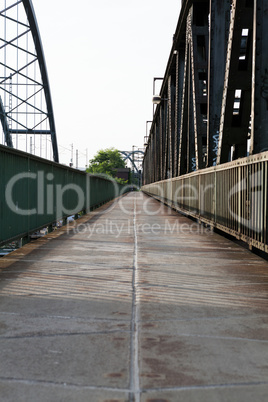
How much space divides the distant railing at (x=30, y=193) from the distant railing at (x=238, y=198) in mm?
3436

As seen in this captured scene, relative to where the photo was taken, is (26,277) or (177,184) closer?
(26,277)

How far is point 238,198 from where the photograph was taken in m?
6.88

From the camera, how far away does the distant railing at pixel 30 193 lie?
6.39 m

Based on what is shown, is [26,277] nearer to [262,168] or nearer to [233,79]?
A: [262,168]

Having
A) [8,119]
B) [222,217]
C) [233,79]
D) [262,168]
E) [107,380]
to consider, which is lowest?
[107,380]

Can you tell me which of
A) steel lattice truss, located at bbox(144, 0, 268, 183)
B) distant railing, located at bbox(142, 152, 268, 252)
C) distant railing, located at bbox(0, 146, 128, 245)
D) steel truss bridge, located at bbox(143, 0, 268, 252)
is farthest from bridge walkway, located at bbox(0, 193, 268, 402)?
steel lattice truss, located at bbox(144, 0, 268, 183)

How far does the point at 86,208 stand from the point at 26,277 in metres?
12.2

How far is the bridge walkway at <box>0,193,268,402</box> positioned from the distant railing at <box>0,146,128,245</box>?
2.47ft

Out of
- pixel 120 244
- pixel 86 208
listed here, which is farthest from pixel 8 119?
pixel 120 244

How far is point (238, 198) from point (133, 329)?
4127 mm

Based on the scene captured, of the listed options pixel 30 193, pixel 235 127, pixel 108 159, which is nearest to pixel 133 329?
pixel 30 193

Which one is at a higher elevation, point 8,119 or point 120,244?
point 8,119

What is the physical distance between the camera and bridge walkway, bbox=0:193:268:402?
2.32m

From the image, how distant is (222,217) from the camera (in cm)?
837
